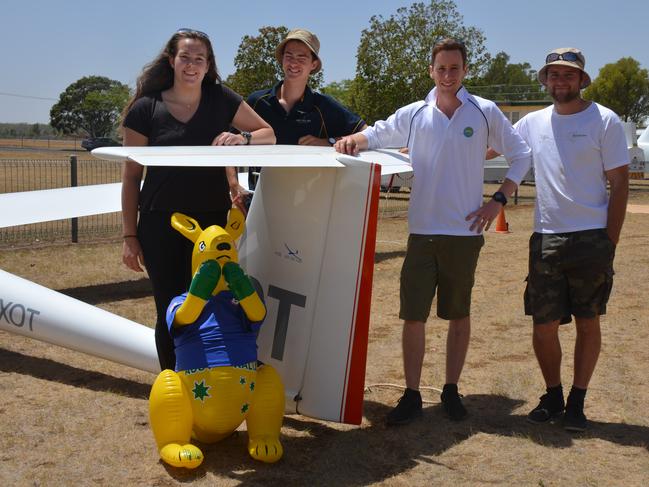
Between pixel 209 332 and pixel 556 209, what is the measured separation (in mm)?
1948

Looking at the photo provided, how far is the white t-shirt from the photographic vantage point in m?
3.71

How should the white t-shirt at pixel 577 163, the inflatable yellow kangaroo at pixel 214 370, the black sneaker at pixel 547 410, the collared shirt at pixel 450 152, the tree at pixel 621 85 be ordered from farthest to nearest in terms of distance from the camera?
1. the tree at pixel 621 85
2. the black sneaker at pixel 547 410
3. the collared shirt at pixel 450 152
4. the white t-shirt at pixel 577 163
5. the inflatable yellow kangaroo at pixel 214 370

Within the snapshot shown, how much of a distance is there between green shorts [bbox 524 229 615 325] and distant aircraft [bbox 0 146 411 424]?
931 millimetres

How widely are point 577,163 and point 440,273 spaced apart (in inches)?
36.8

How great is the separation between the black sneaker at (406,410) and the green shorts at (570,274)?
2.67 ft

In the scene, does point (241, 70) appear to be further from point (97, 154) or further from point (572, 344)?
point (97, 154)

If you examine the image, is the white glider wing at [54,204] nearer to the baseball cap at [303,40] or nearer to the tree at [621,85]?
the baseball cap at [303,40]

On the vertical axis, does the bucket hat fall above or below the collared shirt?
above

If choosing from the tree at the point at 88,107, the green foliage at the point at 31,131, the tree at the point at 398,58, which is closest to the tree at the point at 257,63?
the tree at the point at 398,58

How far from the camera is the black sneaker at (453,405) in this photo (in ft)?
13.5

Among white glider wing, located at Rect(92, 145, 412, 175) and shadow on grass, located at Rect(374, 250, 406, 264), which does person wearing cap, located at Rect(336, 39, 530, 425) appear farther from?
shadow on grass, located at Rect(374, 250, 406, 264)

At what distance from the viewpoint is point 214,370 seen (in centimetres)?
331

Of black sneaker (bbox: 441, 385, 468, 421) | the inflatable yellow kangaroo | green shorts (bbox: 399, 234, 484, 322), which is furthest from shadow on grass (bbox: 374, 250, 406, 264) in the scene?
the inflatable yellow kangaroo

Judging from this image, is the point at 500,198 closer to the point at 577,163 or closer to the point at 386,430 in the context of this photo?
the point at 577,163
